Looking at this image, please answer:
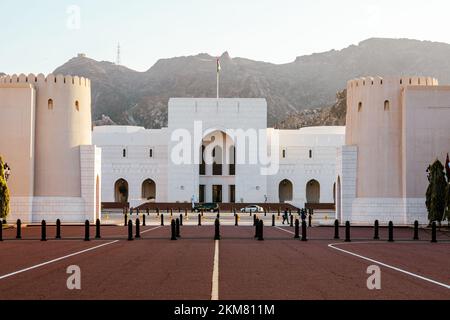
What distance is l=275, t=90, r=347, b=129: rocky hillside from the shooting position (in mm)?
153625

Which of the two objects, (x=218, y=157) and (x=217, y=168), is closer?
(x=217, y=168)

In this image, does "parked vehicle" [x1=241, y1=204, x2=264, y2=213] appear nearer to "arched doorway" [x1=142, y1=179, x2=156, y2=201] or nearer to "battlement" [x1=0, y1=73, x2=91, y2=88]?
"arched doorway" [x1=142, y1=179, x2=156, y2=201]

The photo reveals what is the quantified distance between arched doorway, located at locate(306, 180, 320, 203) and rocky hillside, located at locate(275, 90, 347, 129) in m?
66.9

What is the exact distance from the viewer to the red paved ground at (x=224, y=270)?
1161 cm

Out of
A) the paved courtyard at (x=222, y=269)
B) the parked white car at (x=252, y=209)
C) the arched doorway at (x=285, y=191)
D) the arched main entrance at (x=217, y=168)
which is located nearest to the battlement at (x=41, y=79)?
the paved courtyard at (x=222, y=269)

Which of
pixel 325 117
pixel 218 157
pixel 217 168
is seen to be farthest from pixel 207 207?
pixel 325 117

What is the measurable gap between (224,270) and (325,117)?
5987 inches

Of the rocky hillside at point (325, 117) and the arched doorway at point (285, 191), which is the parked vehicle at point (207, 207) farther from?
the rocky hillside at point (325, 117)

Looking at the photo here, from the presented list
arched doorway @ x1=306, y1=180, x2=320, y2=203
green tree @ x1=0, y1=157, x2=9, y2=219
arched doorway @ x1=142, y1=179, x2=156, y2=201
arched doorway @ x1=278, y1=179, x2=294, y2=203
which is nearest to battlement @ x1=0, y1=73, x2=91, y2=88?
green tree @ x1=0, y1=157, x2=9, y2=219

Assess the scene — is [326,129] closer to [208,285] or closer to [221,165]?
[221,165]

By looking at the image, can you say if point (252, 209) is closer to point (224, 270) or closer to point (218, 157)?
point (218, 157)

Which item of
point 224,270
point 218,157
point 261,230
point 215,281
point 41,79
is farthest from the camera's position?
point 218,157

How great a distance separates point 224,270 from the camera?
49.8 feet

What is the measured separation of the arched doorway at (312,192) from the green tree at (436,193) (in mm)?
48098
